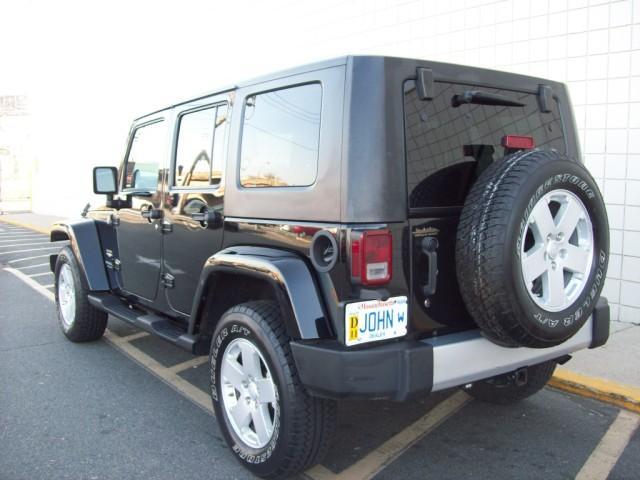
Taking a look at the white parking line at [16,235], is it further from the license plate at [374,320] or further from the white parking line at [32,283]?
the license plate at [374,320]

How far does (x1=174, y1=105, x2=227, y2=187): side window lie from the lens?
11.2 ft

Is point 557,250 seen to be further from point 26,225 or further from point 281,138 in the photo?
point 26,225

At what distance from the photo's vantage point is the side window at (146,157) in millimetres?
4148

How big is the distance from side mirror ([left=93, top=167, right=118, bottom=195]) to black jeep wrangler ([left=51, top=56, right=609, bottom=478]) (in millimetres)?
1733

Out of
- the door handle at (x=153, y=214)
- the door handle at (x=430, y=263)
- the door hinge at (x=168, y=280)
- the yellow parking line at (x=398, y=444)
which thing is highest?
the door handle at (x=153, y=214)

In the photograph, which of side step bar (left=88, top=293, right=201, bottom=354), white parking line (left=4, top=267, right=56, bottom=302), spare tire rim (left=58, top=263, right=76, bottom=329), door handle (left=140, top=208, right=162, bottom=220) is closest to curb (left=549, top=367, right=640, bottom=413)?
side step bar (left=88, top=293, right=201, bottom=354)

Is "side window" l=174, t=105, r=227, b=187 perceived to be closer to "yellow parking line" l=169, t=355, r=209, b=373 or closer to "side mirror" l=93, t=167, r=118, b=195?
"side mirror" l=93, t=167, r=118, b=195

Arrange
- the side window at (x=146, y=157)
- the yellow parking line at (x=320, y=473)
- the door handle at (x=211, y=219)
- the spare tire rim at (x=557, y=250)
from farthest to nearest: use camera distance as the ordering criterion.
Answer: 1. the side window at (x=146, y=157)
2. the door handle at (x=211, y=219)
3. the yellow parking line at (x=320, y=473)
4. the spare tire rim at (x=557, y=250)

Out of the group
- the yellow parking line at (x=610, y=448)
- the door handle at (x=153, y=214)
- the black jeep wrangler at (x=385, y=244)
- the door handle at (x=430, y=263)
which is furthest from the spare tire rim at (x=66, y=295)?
the yellow parking line at (x=610, y=448)

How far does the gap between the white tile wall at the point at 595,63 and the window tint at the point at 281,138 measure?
3.74 meters

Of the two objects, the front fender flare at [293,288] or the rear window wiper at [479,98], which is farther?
the rear window wiper at [479,98]

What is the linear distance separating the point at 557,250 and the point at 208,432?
2209mm

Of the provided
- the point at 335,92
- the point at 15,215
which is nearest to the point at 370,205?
the point at 335,92

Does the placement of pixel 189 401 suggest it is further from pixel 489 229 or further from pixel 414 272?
pixel 489 229
